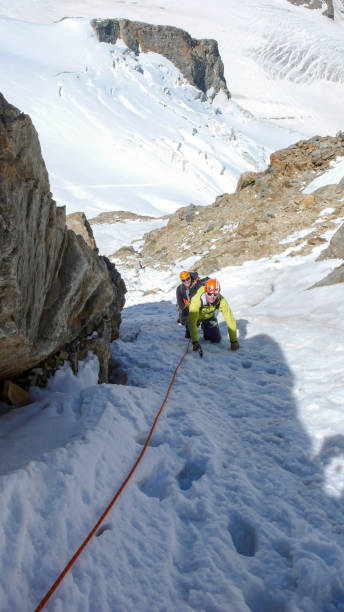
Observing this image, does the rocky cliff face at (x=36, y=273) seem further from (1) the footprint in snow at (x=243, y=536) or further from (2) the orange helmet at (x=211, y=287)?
(1) the footprint in snow at (x=243, y=536)

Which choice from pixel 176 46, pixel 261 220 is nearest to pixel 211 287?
pixel 261 220

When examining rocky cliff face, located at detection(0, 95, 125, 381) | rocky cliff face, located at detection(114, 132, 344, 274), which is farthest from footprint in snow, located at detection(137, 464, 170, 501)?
rocky cliff face, located at detection(114, 132, 344, 274)

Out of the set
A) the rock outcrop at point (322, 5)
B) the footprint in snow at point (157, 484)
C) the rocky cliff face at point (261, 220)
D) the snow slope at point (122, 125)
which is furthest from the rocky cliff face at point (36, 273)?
the rock outcrop at point (322, 5)

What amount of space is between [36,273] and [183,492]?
8.87ft

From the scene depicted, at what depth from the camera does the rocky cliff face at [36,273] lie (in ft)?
9.23

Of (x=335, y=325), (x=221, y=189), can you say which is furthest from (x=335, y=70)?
(x=335, y=325)

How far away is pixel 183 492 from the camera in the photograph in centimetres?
305

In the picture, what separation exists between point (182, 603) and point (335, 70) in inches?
6631

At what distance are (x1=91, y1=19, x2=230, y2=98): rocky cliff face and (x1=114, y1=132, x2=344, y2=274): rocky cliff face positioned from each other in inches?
3330

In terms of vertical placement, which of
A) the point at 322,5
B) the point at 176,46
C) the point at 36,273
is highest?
the point at 322,5

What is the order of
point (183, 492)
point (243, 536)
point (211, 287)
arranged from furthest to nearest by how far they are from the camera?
point (211, 287), point (183, 492), point (243, 536)

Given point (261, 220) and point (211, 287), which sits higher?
point (211, 287)

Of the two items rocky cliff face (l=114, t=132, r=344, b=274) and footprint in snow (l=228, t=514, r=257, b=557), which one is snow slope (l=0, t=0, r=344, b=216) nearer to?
rocky cliff face (l=114, t=132, r=344, b=274)

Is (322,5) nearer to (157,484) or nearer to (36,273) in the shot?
(36,273)
